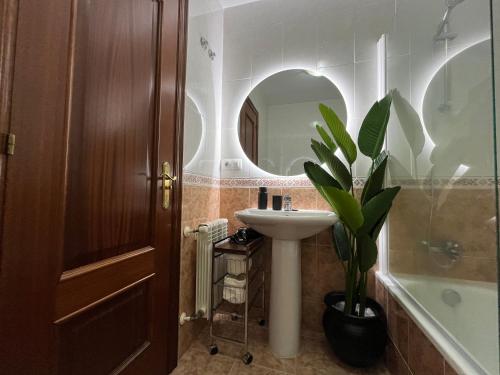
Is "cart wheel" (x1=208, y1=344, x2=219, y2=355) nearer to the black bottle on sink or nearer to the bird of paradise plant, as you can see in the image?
the bird of paradise plant

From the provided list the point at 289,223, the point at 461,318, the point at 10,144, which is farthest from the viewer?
the point at 289,223

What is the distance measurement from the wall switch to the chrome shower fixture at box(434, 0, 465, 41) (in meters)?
1.22

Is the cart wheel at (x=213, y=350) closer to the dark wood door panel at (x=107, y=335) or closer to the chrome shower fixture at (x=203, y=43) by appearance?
the dark wood door panel at (x=107, y=335)

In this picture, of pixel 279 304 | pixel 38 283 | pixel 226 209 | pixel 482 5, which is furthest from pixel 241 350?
pixel 482 5

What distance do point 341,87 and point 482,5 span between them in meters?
0.71

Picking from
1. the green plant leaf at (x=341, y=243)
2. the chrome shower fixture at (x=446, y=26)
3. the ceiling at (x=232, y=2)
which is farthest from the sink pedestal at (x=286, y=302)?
the ceiling at (x=232, y=2)

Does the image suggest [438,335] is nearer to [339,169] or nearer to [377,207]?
[377,207]

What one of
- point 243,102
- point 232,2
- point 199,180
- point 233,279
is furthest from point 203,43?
point 233,279

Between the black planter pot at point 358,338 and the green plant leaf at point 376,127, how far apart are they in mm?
804

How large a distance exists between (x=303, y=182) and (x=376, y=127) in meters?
0.57

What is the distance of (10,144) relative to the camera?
0.42 meters

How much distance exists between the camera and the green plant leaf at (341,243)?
1.17 metres

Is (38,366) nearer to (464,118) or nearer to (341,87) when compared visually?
(464,118)

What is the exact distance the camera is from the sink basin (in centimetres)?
99
